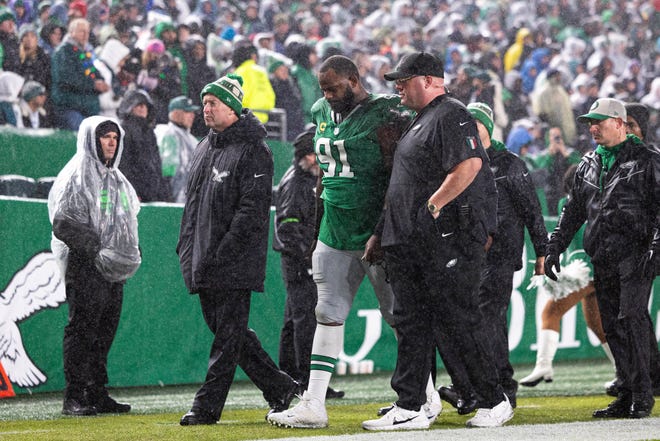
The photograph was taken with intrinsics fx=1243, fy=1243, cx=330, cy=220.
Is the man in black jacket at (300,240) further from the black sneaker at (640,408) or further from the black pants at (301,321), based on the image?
the black sneaker at (640,408)

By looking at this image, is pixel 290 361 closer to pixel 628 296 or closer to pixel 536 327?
pixel 628 296

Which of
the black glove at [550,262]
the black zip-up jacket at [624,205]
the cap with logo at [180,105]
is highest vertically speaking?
the cap with logo at [180,105]

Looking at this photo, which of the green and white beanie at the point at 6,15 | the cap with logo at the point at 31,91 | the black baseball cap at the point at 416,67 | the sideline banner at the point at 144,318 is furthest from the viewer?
the green and white beanie at the point at 6,15

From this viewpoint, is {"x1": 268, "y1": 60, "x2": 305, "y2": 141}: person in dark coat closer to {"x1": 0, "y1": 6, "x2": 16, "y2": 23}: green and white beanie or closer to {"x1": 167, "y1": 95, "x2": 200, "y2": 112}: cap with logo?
{"x1": 167, "y1": 95, "x2": 200, "y2": 112}: cap with logo

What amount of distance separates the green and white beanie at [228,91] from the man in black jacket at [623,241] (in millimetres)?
2277

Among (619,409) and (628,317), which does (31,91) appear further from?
(619,409)

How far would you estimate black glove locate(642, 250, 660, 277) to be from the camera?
305 inches

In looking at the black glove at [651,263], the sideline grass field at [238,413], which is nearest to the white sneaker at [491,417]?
the sideline grass field at [238,413]

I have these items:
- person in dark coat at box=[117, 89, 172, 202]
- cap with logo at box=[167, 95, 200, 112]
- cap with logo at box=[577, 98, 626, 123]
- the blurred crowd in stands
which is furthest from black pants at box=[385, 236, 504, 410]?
cap with logo at box=[167, 95, 200, 112]

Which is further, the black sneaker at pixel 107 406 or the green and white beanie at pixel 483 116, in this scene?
the green and white beanie at pixel 483 116

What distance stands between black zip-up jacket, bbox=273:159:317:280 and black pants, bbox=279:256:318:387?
0.19ft

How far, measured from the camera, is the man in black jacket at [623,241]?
25.7 feet

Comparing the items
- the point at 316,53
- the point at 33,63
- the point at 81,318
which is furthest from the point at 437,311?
the point at 316,53

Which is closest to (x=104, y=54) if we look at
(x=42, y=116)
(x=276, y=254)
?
(x=42, y=116)
